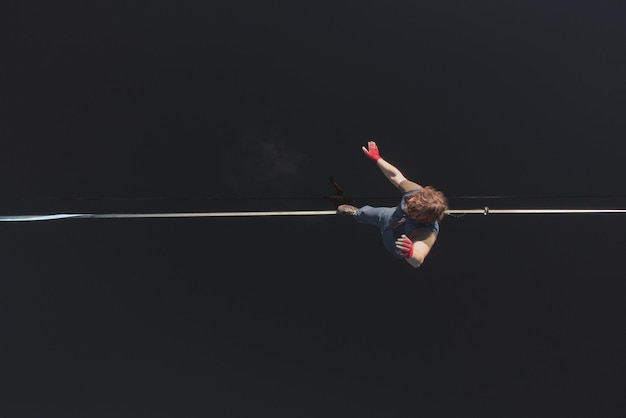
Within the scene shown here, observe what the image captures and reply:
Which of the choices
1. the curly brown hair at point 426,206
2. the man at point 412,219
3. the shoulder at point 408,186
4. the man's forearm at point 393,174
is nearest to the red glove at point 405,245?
the man at point 412,219

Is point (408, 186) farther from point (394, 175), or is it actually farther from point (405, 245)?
point (405, 245)

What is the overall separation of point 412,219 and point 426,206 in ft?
0.86

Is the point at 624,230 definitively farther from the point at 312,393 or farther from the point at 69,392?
the point at 69,392

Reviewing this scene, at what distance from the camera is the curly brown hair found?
341 centimetres

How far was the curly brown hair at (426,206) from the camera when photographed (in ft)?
11.2

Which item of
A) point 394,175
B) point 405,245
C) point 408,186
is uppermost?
point 394,175

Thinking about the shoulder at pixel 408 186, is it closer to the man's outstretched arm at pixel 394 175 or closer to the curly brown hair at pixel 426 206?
the man's outstretched arm at pixel 394 175

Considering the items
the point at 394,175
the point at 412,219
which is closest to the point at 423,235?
the point at 412,219

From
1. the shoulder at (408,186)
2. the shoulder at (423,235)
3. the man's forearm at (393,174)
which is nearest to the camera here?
the shoulder at (423,235)

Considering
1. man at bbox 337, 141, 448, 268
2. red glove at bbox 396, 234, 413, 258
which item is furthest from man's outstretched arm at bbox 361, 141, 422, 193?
red glove at bbox 396, 234, 413, 258

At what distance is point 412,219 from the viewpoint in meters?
3.64

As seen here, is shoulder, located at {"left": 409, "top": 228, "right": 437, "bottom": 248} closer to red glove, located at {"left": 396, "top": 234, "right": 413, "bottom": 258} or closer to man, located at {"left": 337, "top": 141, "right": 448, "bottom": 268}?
man, located at {"left": 337, "top": 141, "right": 448, "bottom": 268}

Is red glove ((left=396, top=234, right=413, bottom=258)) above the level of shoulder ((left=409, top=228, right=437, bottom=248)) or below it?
below

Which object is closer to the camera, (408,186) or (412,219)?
(412,219)
